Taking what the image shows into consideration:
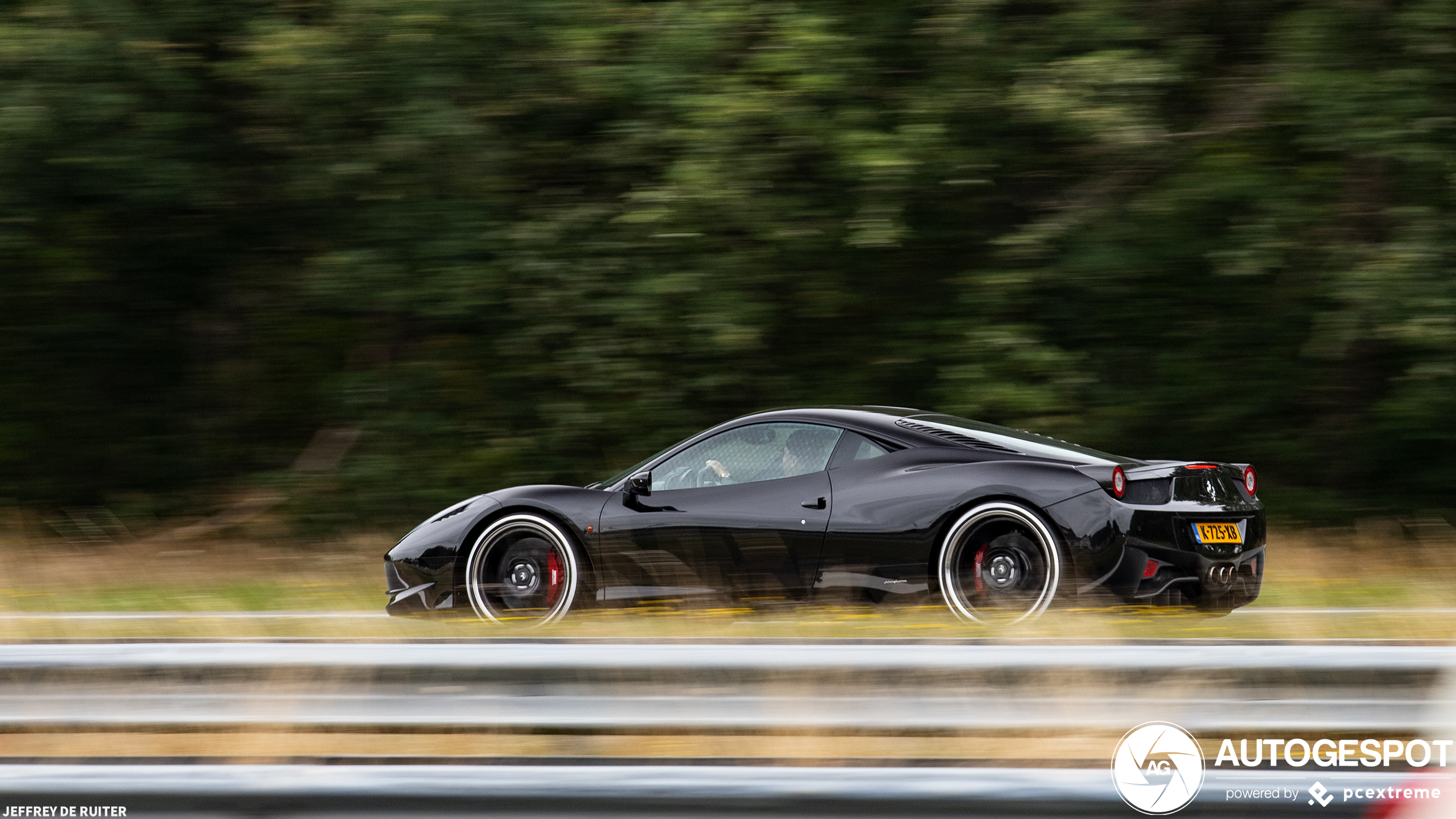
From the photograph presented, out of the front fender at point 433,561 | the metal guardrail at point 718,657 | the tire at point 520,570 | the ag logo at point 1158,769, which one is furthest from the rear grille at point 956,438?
the ag logo at point 1158,769

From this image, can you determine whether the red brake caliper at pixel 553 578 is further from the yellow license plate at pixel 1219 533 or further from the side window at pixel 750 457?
the yellow license plate at pixel 1219 533

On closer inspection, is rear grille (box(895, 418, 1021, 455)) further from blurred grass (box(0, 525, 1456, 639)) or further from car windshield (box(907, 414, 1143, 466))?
blurred grass (box(0, 525, 1456, 639))

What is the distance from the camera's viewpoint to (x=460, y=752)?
12.5 ft

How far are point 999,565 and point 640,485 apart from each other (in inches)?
65.7

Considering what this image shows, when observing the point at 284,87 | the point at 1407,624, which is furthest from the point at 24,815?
the point at 284,87

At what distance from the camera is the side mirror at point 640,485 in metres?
6.24

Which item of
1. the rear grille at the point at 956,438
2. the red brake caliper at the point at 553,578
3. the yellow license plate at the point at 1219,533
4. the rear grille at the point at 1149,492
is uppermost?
the rear grille at the point at 956,438

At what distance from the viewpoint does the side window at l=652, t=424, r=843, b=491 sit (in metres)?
6.11

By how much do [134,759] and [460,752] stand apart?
84 centimetres

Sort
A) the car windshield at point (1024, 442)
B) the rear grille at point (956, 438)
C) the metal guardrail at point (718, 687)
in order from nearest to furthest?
1. the metal guardrail at point (718, 687)
2. the car windshield at point (1024, 442)
3. the rear grille at point (956, 438)

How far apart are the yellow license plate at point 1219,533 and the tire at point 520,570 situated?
107 inches

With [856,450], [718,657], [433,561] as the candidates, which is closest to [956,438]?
[856,450]

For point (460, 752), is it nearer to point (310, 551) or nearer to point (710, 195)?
point (710, 195)

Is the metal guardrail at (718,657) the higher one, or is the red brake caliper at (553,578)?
the red brake caliper at (553,578)
